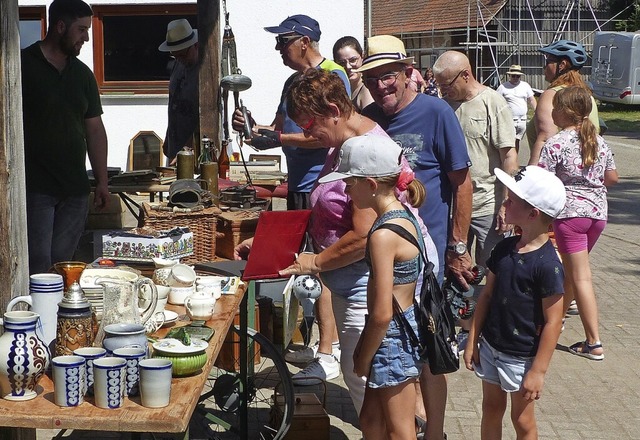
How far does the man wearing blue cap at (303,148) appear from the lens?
5590 mm

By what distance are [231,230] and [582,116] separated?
228 centimetres

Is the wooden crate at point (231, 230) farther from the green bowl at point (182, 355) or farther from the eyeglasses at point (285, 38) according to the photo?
the green bowl at point (182, 355)

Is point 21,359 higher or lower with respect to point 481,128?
lower

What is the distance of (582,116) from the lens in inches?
234

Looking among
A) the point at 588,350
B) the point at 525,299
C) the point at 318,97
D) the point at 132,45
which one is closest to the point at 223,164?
the point at 588,350

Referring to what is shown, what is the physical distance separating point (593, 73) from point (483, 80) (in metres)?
4.49

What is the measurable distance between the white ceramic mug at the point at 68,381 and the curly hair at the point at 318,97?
170 cm

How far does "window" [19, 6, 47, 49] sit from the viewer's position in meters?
12.1

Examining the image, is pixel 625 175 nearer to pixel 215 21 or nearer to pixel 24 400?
pixel 215 21

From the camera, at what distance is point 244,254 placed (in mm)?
4719

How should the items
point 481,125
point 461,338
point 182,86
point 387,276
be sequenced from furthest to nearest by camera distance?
point 182,86, point 461,338, point 481,125, point 387,276

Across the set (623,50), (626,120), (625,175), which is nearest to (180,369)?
(625,175)

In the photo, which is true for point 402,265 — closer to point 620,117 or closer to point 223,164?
point 223,164

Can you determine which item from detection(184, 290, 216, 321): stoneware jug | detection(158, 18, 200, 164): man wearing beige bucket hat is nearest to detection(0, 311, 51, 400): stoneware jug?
detection(184, 290, 216, 321): stoneware jug
